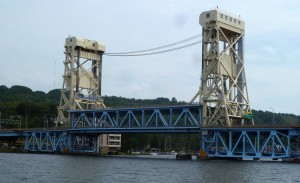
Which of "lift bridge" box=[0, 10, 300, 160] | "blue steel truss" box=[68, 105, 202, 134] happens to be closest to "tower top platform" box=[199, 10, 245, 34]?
"lift bridge" box=[0, 10, 300, 160]

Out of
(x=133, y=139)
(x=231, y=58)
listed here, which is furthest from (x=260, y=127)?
(x=133, y=139)

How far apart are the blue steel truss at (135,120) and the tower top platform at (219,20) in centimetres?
1475

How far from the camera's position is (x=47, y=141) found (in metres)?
124

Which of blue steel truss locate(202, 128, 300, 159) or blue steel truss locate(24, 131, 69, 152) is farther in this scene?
blue steel truss locate(24, 131, 69, 152)

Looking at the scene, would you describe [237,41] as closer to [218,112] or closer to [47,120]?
[218,112]

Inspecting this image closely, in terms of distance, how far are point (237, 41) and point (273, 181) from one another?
50.9 m

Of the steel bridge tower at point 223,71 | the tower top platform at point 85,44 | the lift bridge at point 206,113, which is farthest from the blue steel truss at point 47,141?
the steel bridge tower at point 223,71

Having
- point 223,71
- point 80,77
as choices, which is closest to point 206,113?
point 223,71

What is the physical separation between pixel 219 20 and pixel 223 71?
9.02m

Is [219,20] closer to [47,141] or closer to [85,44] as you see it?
[85,44]

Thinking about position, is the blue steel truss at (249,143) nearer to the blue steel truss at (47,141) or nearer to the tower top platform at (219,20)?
the tower top platform at (219,20)

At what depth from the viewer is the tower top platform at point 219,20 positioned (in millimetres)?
93000

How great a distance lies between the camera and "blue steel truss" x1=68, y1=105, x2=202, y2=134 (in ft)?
312

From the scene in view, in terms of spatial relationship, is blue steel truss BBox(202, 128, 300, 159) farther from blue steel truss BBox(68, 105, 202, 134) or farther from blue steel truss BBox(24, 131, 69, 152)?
blue steel truss BBox(24, 131, 69, 152)
